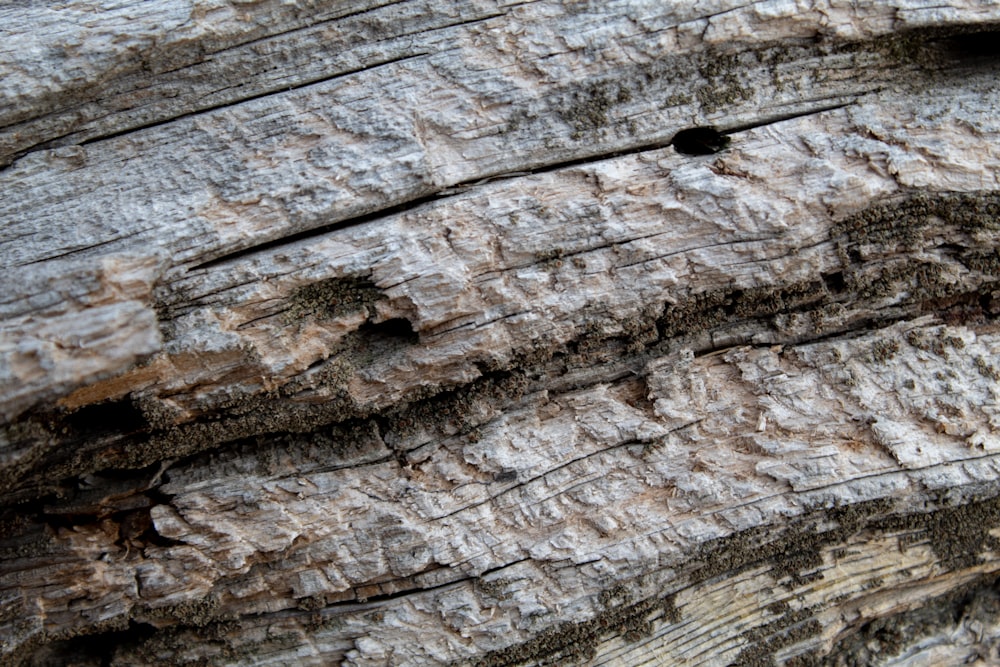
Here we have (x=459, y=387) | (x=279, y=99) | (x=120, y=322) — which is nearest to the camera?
(x=120, y=322)

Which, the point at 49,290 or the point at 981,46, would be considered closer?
the point at 49,290

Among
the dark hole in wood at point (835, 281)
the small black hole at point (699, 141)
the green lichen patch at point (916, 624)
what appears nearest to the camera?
the small black hole at point (699, 141)

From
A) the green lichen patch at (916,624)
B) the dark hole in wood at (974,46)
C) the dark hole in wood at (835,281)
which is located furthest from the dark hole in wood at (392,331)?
the dark hole in wood at (974,46)

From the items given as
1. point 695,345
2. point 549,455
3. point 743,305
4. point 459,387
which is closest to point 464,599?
point 549,455

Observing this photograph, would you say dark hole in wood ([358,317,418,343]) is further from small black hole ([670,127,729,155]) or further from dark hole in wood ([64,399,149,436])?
small black hole ([670,127,729,155])

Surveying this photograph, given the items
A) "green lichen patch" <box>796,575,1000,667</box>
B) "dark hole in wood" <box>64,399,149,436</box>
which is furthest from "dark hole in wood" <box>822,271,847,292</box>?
"dark hole in wood" <box>64,399,149,436</box>

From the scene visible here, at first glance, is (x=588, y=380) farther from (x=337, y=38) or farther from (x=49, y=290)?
(x=49, y=290)

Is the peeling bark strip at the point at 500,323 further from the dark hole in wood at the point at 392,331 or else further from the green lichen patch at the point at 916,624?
the green lichen patch at the point at 916,624
